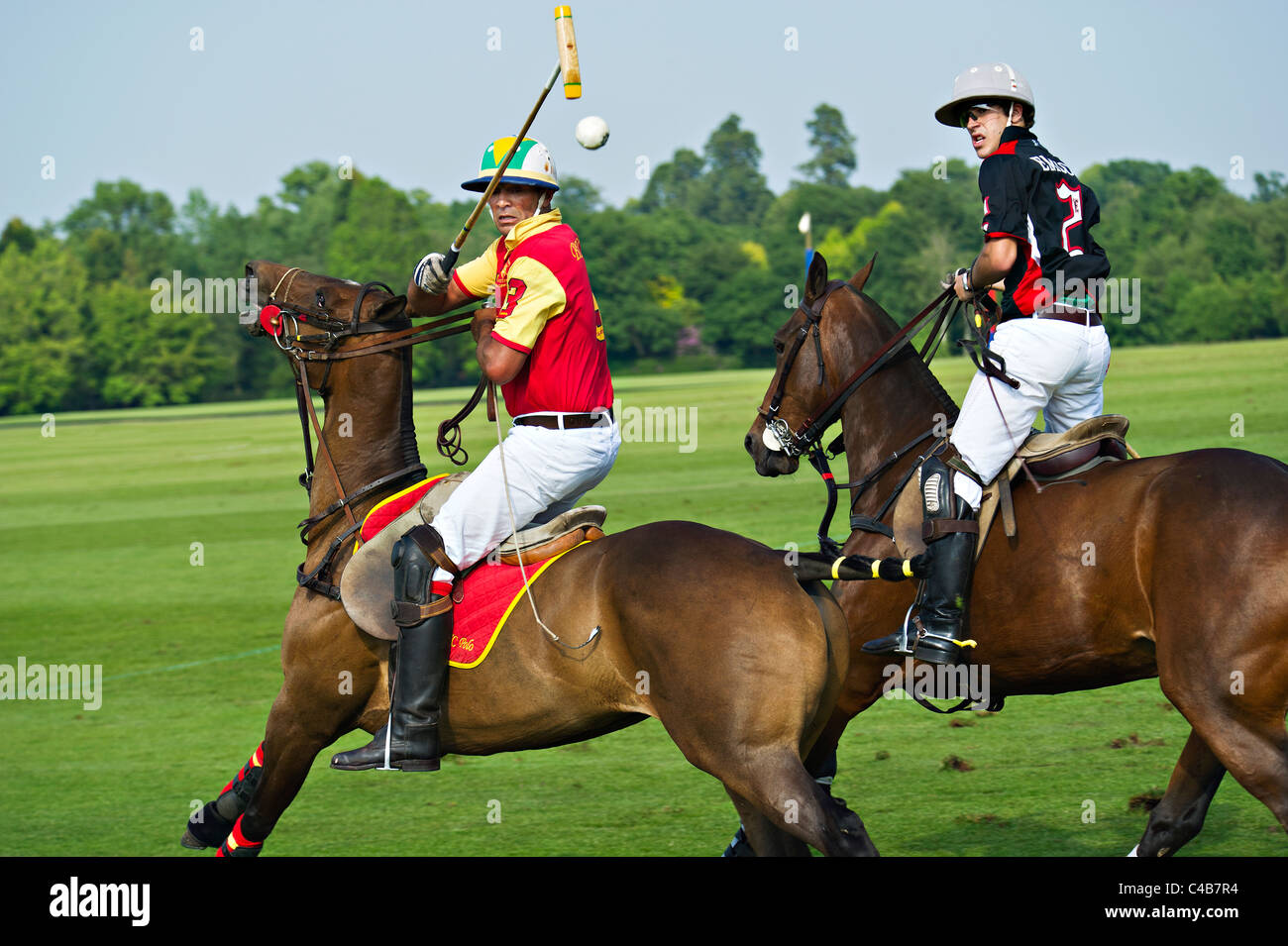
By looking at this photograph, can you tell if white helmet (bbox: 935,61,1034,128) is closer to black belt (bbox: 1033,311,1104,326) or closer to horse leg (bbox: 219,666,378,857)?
black belt (bbox: 1033,311,1104,326)

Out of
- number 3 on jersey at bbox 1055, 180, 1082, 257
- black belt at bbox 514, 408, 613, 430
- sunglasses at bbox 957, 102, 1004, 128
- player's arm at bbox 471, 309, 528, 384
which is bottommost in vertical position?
black belt at bbox 514, 408, 613, 430

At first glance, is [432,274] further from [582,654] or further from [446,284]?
[582,654]

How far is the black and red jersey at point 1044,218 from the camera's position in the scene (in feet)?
18.7

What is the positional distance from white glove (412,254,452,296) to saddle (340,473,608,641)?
0.78 m

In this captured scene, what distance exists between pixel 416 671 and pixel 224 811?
122cm

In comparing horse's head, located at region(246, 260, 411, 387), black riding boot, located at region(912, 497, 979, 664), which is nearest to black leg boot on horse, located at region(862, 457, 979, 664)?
black riding boot, located at region(912, 497, 979, 664)

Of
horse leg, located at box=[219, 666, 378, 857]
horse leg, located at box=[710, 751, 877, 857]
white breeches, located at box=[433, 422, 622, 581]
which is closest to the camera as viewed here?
horse leg, located at box=[710, 751, 877, 857]

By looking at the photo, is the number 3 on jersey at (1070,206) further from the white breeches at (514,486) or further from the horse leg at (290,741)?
the horse leg at (290,741)

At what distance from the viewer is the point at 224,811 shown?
566cm

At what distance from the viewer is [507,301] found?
202 inches

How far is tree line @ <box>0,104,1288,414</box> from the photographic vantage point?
77.6 metres

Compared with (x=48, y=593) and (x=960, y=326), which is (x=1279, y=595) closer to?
(x=48, y=593)

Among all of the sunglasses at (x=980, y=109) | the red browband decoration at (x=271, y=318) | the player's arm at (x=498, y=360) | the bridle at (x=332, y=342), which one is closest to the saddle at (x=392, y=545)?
the bridle at (x=332, y=342)
